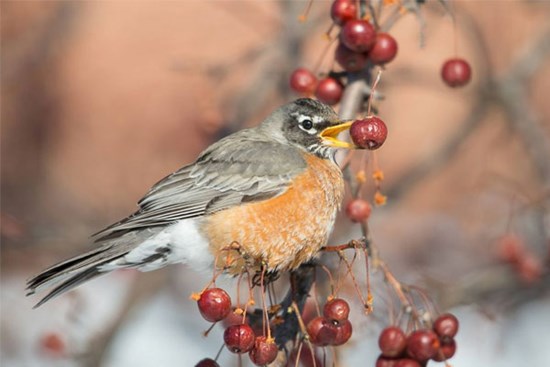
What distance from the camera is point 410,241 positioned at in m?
7.18

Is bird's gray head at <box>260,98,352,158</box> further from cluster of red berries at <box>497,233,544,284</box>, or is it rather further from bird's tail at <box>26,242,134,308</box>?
cluster of red berries at <box>497,233,544,284</box>

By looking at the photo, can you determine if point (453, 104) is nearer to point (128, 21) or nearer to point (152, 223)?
point (128, 21)

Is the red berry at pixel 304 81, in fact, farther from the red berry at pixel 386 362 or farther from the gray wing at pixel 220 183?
the red berry at pixel 386 362

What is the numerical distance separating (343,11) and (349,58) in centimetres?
20

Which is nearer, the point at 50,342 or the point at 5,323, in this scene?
the point at 50,342

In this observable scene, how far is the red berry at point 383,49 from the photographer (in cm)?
342

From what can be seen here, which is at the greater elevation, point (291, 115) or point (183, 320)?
point (291, 115)

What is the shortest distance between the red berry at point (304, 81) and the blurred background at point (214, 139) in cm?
66

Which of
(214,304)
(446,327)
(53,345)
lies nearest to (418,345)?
(446,327)

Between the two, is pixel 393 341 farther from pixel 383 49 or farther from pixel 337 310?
pixel 383 49

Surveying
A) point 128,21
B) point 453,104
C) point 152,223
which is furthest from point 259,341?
point 128,21

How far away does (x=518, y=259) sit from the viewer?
4.59 meters

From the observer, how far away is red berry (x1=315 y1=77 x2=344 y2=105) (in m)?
3.62

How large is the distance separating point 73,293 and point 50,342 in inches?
16.7
